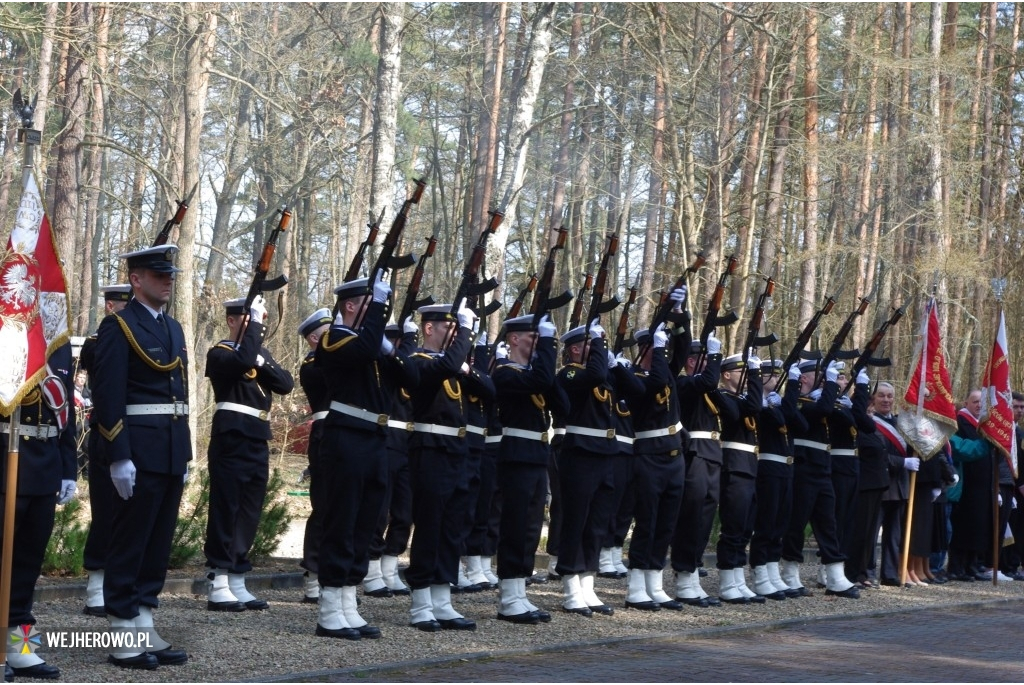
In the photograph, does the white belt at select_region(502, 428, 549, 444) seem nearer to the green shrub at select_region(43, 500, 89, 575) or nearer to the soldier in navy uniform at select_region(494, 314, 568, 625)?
the soldier in navy uniform at select_region(494, 314, 568, 625)

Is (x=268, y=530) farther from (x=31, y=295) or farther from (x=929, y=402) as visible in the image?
(x=929, y=402)

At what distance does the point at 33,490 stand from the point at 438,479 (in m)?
2.85

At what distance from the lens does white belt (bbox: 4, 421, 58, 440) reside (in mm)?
6820

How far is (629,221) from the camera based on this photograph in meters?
35.1

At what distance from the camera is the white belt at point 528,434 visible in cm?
936

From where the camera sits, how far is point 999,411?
14.6 metres

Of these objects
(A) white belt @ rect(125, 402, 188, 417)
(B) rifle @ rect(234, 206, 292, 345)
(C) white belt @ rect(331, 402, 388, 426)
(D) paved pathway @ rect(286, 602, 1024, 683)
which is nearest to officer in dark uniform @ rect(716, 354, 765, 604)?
(D) paved pathway @ rect(286, 602, 1024, 683)

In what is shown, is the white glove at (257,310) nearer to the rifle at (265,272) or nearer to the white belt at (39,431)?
the rifle at (265,272)

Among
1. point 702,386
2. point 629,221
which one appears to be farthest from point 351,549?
point 629,221

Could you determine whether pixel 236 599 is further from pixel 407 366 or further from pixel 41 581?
pixel 407 366

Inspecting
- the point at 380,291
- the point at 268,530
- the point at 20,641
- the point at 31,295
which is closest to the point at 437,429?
the point at 380,291

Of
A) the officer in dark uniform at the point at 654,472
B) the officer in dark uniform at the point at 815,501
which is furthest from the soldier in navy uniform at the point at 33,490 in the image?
the officer in dark uniform at the point at 815,501

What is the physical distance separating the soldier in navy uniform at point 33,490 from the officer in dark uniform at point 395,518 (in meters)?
3.38

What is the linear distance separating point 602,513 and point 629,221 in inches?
1012
